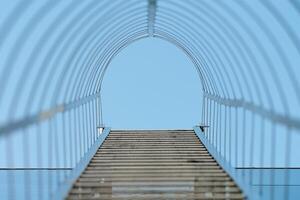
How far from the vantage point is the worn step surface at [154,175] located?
333 inches

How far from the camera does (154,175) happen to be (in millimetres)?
9211

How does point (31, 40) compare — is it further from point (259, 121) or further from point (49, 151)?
point (259, 121)

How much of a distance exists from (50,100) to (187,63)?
7499 millimetres

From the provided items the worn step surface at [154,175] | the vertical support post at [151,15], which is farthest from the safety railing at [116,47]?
the worn step surface at [154,175]

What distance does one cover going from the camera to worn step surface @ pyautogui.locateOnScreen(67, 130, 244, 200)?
8.45 m

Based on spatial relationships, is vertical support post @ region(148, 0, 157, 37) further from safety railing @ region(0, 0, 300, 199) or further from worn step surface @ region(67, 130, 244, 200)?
worn step surface @ region(67, 130, 244, 200)

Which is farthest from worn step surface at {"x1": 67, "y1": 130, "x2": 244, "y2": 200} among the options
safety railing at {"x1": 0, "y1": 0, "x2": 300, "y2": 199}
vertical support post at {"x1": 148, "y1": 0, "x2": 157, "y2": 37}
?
vertical support post at {"x1": 148, "y1": 0, "x2": 157, "y2": 37}

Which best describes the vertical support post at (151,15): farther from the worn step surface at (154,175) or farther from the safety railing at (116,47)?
the worn step surface at (154,175)

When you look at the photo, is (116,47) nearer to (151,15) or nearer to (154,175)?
(151,15)

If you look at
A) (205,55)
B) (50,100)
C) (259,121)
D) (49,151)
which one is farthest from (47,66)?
(205,55)

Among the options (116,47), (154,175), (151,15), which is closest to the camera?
(154,175)

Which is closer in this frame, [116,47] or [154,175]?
[154,175]

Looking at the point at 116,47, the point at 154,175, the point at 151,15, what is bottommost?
the point at 154,175

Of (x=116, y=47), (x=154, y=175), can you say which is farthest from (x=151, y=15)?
(x=154, y=175)
